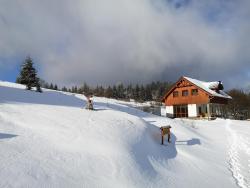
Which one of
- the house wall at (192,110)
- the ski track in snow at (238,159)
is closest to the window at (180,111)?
the house wall at (192,110)

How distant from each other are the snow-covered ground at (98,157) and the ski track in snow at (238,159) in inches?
1.8

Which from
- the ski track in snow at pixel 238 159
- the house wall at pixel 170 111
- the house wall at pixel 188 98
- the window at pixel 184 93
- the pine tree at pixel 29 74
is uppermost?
the pine tree at pixel 29 74

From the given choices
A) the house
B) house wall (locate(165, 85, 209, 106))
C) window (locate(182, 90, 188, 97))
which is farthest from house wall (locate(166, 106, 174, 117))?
window (locate(182, 90, 188, 97))

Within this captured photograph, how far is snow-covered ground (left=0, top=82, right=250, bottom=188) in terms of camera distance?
6.39m

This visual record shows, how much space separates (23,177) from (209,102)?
36867 mm

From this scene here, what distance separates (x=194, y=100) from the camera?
40531 millimetres

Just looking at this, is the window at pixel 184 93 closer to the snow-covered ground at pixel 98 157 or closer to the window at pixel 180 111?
the window at pixel 180 111

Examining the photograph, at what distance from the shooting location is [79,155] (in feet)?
25.5

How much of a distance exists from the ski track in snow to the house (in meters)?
19.5

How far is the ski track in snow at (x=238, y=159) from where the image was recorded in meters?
9.75

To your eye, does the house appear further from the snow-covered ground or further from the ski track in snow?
the snow-covered ground

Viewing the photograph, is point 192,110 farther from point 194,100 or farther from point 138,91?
point 138,91

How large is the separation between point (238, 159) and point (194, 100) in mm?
28133

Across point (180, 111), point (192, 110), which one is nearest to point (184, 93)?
point (180, 111)
